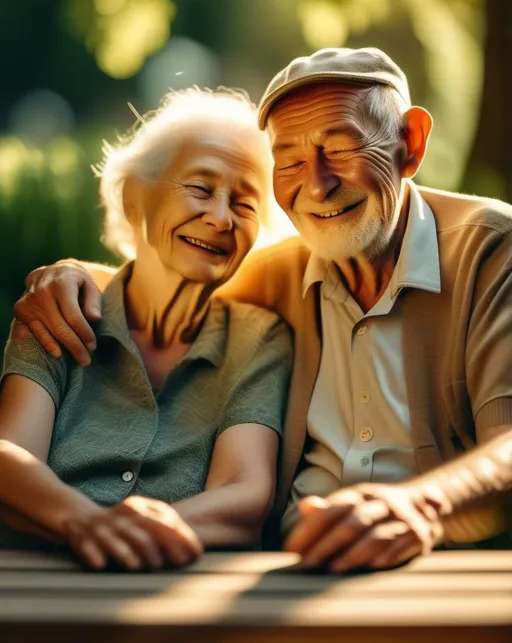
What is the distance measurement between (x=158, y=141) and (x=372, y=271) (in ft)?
2.31

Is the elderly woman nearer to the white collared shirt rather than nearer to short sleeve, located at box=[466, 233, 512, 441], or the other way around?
the white collared shirt

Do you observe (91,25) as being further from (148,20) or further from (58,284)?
(58,284)

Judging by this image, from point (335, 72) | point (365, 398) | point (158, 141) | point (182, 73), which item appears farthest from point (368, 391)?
point (182, 73)

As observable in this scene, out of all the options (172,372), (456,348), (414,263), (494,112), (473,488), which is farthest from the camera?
(494,112)

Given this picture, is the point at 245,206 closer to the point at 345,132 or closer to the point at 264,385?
the point at 345,132

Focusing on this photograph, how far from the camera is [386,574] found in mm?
1632

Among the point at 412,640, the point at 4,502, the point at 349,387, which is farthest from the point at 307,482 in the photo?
the point at 412,640

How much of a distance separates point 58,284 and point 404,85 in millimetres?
1063

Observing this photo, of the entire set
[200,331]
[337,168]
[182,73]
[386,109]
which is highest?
[182,73]

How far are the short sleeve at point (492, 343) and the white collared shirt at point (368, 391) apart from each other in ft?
0.45

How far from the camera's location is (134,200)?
262 centimetres

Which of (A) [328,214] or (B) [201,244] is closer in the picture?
(A) [328,214]

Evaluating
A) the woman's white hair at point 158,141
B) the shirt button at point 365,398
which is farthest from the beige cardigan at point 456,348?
the woman's white hair at point 158,141

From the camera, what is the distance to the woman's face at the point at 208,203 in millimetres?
2443
